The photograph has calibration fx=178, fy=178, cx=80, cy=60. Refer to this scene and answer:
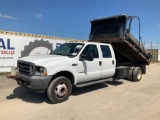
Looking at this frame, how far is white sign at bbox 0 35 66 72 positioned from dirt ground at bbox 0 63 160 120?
3.88 m

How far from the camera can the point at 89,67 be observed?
6.87 m

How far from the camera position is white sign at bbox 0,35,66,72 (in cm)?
1098

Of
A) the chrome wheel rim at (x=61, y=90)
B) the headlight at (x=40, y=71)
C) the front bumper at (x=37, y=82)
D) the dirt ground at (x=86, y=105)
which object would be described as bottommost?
the dirt ground at (x=86, y=105)

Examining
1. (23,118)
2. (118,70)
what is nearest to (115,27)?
(118,70)

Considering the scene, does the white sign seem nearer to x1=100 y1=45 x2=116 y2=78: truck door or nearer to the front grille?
x1=100 y1=45 x2=116 y2=78: truck door

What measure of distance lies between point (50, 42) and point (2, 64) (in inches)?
156

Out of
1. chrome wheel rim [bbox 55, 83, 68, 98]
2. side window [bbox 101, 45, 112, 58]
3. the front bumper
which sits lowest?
chrome wheel rim [bbox 55, 83, 68, 98]

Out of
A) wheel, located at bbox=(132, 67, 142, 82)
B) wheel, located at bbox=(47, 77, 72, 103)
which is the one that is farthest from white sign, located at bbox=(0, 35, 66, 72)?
wheel, located at bbox=(132, 67, 142, 82)

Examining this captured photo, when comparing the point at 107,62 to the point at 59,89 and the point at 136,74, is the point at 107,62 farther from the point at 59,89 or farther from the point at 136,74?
the point at 136,74

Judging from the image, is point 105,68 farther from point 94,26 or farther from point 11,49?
point 11,49

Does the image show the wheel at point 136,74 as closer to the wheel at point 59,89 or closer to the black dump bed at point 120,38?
the black dump bed at point 120,38

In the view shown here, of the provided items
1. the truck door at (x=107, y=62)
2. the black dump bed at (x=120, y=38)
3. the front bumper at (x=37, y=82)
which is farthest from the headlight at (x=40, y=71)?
the black dump bed at (x=120, y=38)

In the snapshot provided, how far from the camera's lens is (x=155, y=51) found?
2809 centimetres

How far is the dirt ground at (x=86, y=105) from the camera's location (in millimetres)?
4855
